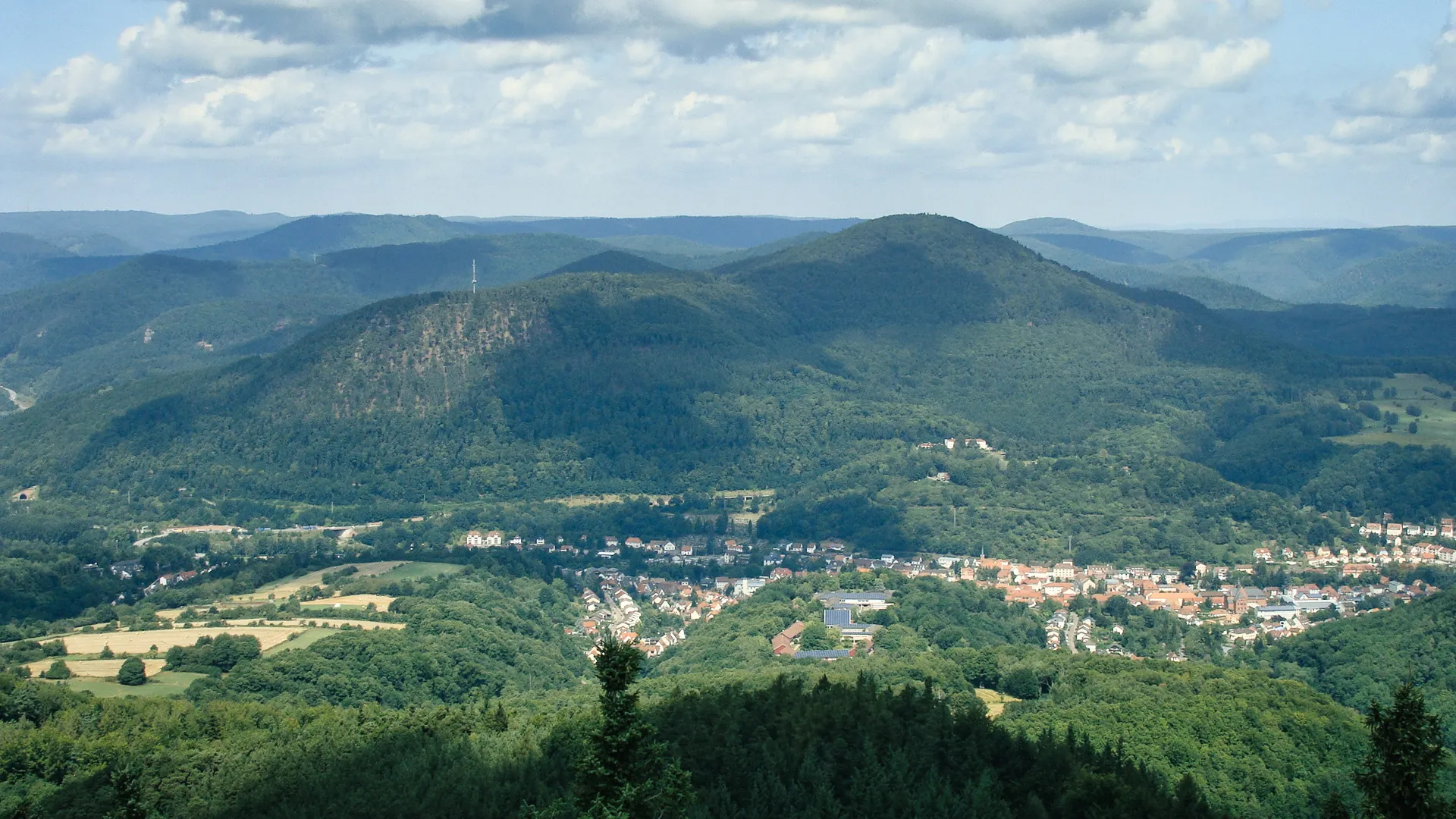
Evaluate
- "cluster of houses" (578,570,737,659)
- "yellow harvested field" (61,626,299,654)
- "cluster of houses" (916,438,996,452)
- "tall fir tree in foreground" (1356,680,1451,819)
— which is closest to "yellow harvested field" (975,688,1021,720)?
"cluster of houses" (578,570,737,659)

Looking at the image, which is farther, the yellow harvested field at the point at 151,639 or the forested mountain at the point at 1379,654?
the yellow harvested field at the point at 151,639

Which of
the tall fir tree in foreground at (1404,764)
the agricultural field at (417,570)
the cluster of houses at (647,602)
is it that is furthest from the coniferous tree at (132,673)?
the tall fir tree in foreground at (1404,764)

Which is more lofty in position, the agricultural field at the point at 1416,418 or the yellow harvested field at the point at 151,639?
the agricultural field at the point at 1416,418

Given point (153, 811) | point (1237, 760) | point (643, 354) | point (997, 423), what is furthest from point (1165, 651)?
point (643, 354)

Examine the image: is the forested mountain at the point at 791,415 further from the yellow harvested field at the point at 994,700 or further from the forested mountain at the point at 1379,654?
the yellow harvested field at the point at 994,700

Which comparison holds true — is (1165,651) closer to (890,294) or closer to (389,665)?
(389,665)

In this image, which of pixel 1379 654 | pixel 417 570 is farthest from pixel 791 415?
pixel 1379 654
